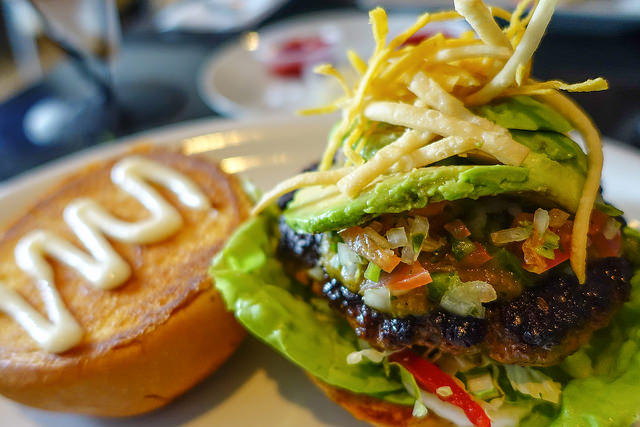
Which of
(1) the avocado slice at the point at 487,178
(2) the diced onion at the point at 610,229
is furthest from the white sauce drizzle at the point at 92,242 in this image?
(2) the diced onion at the point at 610,229

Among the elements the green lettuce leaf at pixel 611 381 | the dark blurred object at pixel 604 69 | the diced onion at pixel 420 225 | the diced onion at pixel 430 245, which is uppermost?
the diced onion at pixel 420 225

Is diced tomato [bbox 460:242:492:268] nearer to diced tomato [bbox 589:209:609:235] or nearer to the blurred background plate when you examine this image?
diced tomato [bbox 589:209:609:235]

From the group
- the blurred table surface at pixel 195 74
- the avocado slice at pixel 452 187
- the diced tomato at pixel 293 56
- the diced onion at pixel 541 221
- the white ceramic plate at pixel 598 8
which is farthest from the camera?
the diced tomato at pixel 293 56

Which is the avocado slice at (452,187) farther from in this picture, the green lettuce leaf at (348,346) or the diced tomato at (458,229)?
the green lettuce leaf at (348,346)

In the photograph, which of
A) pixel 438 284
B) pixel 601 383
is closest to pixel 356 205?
pixel 438 284

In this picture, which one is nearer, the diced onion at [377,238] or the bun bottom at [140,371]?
the diced onion at [377,238]

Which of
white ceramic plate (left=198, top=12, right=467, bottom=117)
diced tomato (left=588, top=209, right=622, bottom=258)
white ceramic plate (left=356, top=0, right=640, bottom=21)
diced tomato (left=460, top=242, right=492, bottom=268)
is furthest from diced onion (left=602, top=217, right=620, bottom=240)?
white ceramic plate (left=356, top=0, right=640, bottom=21)

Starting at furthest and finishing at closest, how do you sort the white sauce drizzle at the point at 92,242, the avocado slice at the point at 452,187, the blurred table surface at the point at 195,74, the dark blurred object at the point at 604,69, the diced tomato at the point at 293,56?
1. the diced tomato at the point at 293,56
2. the blurred table surface at the point at 195,74
3. the dark blurred object at the point at 604,69
4. the white sauce drizzle at the point at 92,242
5. the avocado slice at the point at 452,187

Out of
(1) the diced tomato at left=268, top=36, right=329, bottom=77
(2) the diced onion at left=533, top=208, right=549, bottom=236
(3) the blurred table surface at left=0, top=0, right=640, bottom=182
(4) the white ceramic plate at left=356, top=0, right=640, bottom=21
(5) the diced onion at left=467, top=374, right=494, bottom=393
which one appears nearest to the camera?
(2) the diced onion at left=533, top=208, right=549, bottom=236
